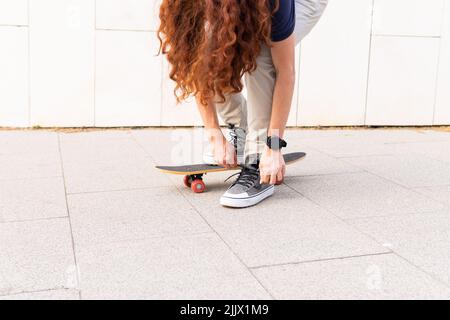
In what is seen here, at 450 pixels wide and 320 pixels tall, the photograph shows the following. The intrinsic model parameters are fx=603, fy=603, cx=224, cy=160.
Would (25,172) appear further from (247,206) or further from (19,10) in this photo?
(19,10)

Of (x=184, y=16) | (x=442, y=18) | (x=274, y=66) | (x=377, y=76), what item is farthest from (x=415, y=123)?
(x=184, y=16)

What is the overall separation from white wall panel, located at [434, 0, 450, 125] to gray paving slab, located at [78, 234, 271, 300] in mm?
3906

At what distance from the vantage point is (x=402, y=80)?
5.50 metres

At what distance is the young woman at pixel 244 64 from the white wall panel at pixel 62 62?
2165mm

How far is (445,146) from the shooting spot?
4629 mm

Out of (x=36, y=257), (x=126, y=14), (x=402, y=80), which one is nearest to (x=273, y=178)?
(x=36, y=257)

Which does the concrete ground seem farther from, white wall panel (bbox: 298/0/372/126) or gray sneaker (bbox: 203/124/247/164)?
white wall panel (bbox: 298/0/372/126)

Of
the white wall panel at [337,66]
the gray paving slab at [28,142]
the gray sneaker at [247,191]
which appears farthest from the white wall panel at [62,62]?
the gray sneaker at [247,191]

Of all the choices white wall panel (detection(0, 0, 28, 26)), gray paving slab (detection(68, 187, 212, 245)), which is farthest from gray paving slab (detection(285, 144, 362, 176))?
white wall panel (detection(0, 0, 28, 26))

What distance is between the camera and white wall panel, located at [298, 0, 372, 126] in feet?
17.4

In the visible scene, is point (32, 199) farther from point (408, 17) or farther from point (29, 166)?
point (408, 17)

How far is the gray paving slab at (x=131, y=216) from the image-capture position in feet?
8.02

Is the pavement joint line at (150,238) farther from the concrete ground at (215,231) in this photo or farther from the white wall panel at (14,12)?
the white wall panel at (14,12)

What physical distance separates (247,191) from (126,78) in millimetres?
2546
